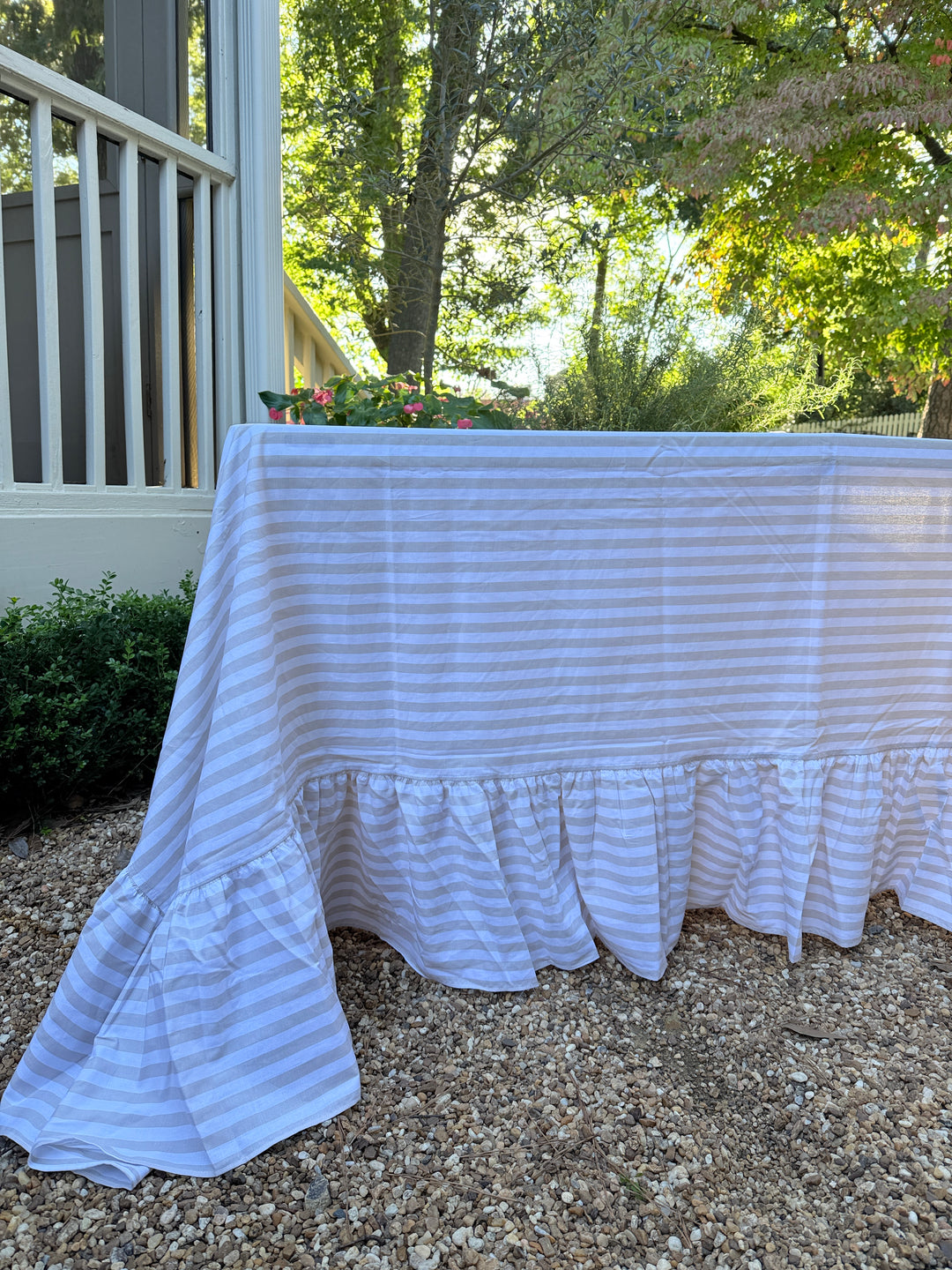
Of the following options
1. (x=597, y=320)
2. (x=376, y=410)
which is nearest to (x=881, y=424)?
(x=597, y=320)

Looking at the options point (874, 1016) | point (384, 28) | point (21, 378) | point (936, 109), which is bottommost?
point (874, 1016)

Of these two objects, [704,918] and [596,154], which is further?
[596,154]

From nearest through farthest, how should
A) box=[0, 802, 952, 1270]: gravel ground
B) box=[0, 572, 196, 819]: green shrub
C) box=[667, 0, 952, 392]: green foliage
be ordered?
1. box=[0, 802, 952, 1270]: gravel ground
2. box=[0, 572, 196, 819]: green shrub
3. box=[667, 0, 952, 392]: green foliage

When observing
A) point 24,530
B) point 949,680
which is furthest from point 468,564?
point 24,530

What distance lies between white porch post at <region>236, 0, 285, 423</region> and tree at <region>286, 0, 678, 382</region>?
2.92m

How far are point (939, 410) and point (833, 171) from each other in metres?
2.30

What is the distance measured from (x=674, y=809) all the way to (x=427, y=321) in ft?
21.0

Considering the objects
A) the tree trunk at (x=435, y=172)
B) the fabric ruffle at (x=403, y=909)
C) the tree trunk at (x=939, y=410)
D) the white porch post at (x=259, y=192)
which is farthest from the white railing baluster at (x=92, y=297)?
the tree trunk at (x=939, y=410)

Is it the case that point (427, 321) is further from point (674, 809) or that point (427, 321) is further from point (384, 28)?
point (674, 809)

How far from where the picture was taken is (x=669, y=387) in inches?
187

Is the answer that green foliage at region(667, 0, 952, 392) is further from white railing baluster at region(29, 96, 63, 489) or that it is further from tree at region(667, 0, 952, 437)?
white railing baluster at region(29, 96, 63, 489)

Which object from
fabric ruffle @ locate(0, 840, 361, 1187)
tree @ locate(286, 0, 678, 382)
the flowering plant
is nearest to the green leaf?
the flowering plant

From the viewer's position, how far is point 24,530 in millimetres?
2338

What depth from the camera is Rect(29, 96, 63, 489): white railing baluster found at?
2.34m
